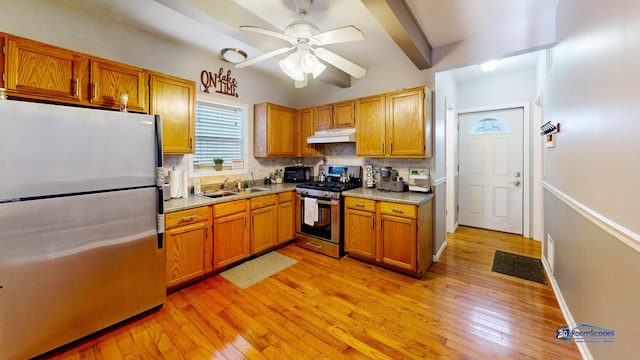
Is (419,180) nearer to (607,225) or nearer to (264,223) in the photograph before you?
(607,225)

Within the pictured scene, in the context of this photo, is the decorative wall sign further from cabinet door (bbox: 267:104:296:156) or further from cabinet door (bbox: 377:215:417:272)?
cabinet door (bbox: 377:215:417:272)

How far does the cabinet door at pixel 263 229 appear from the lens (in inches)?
123

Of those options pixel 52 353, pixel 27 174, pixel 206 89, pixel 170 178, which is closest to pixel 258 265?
pixel 170 178

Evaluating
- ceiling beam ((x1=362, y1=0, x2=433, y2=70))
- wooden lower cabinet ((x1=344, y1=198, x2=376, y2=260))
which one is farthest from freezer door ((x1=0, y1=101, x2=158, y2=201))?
wooden lower cabinet ((x1=344, y1=198, x2=376, y2=260))

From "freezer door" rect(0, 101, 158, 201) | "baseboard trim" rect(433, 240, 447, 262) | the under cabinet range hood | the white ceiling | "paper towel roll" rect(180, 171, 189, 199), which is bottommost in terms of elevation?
"baseboard trim" rect(433, 240, 447, 262)

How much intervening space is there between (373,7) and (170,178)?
2.65m

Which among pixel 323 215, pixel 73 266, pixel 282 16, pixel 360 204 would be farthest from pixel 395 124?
pixel 73 266

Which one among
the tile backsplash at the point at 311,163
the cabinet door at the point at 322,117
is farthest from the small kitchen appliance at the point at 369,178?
the cabinet door at the point at 322,117

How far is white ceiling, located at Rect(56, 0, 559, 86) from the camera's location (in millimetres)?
2033

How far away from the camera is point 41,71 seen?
6.00 feet

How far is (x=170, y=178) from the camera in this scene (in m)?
2.75

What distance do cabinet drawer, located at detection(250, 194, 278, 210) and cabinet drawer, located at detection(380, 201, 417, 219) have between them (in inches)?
57.9

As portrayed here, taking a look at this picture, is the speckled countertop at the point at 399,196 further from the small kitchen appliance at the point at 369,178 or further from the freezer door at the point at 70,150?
the freezer door at the point at 70,150

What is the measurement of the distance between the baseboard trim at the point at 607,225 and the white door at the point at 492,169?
2445 mm
